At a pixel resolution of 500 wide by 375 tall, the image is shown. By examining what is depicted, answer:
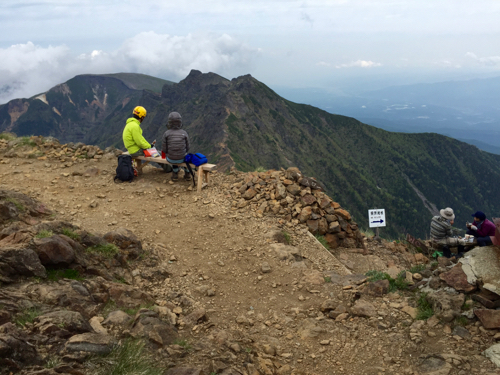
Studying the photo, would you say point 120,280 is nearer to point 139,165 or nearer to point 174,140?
point 174,140

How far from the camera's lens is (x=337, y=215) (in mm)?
10234

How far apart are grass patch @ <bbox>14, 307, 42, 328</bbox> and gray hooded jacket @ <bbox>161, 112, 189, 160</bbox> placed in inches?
267

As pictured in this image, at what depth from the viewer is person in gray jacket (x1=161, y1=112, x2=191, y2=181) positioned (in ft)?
32.9

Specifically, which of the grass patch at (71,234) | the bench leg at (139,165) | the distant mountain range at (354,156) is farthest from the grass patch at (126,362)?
the distant mountain range at (354,156)

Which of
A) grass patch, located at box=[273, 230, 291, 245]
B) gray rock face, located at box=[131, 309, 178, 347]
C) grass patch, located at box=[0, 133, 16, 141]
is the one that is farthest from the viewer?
grass patch, located at box=[0, 133, 16, 141]

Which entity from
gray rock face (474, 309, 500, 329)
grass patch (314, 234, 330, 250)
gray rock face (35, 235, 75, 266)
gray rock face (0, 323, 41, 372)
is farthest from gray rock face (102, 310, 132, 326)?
grass patch (314, 234, 330, 250)

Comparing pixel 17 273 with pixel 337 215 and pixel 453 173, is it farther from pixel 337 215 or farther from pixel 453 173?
pixel 453 173

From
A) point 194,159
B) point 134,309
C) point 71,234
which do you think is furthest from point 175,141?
point 134,309

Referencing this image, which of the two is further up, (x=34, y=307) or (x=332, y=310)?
(x=34, y=307)

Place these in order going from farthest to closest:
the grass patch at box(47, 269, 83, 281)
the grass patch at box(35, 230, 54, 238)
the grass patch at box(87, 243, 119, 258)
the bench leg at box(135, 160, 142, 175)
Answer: the bench leg at box(135, 160, 142, 175)
the grass patch at box(87, 243, 119, 258)
the grass patch at box(35, 230, 54, 238)
the grass patch at box(47, 269, 83, 281)

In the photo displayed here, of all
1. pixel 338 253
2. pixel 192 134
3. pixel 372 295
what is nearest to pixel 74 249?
pixel 372 295

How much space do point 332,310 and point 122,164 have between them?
25.6 ft

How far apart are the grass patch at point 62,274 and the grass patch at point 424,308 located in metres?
5.29

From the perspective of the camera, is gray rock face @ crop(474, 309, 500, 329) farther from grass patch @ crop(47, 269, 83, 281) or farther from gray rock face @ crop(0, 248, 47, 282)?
gray rock face @ crop(0, 248, 47, 282)
